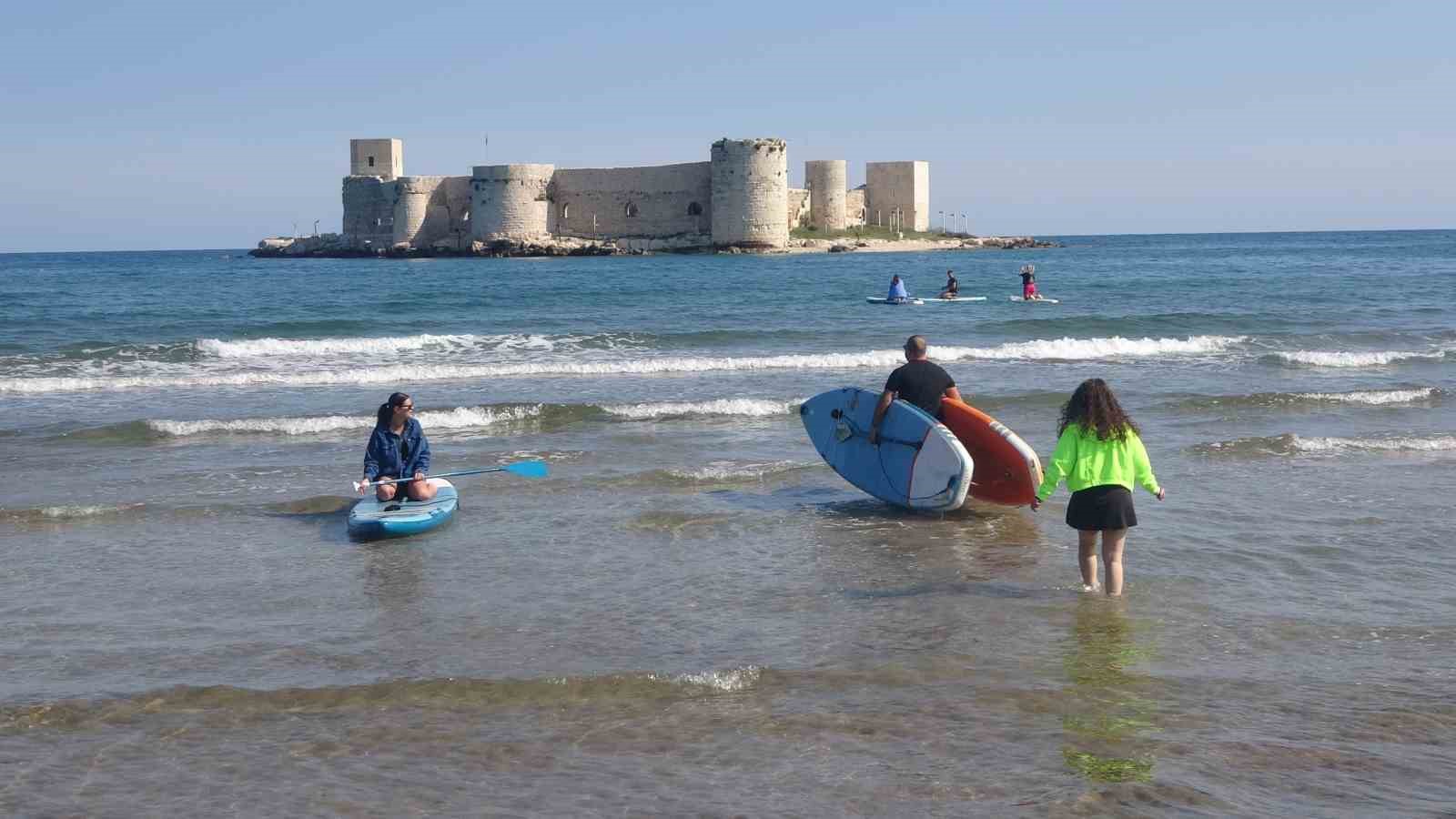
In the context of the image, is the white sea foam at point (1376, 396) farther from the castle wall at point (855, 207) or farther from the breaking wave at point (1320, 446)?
the castle wall at point (855, 207)

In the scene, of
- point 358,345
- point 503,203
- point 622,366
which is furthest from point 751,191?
point 622,366

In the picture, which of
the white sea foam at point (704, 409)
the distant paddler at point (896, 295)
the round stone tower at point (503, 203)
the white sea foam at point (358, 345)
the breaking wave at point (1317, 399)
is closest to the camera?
the white sea foam at point (704, 409)

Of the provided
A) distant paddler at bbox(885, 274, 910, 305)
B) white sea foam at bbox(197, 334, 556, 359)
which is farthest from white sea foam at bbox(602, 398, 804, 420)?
distant paddler at bbox(885, 274, 910, 305)

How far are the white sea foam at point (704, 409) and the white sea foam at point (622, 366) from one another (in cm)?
361

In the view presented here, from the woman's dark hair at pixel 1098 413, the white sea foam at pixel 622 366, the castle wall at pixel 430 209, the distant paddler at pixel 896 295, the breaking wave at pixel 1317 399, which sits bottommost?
the breaking wave at pixel 1317 399

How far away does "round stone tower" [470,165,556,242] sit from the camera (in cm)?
6222

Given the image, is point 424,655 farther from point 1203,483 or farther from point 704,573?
point 1203,483

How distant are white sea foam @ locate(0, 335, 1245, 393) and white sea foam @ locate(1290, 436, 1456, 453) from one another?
7.46m

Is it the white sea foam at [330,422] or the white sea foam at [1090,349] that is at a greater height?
the white sea foam at [1090,349]

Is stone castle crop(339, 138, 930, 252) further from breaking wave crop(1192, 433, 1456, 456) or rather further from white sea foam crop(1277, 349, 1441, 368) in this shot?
breaking wave crop(1192, 433, 1456, 456)

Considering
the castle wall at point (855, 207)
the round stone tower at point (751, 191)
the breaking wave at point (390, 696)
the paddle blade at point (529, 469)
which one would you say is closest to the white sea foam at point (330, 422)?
the paddle blade at point (529, 469)

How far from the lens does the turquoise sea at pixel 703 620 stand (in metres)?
4.24

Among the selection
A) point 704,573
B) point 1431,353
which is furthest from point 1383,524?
point 1431,353

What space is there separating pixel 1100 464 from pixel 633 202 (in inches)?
2383
